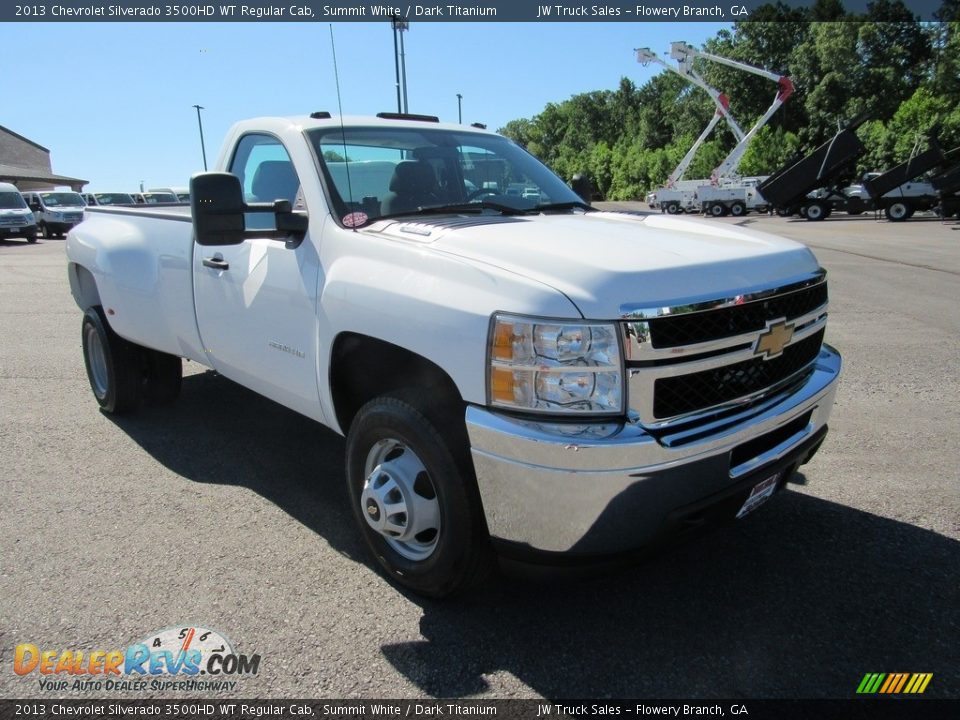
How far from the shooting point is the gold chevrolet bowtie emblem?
2.51 meters

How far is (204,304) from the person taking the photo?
3857 mm

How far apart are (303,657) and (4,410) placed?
14.0 ft

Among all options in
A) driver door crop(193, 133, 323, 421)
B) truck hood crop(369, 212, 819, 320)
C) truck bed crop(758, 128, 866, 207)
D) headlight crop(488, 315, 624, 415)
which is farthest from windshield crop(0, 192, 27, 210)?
truck bed crop(758, 128, 866, 207)

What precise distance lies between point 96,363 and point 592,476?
15.2 ft

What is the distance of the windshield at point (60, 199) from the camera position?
28650 millimetres

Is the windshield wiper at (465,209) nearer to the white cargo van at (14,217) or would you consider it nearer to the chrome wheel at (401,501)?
the chrome wheel at (401,501)

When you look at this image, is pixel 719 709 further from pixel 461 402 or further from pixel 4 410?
pixel 4 410

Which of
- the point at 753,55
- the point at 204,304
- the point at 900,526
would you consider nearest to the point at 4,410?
the point at 204,304

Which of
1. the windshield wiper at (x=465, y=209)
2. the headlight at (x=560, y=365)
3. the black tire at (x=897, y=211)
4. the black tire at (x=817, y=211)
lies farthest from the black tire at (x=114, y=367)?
the black tire at (x=817, y=211)

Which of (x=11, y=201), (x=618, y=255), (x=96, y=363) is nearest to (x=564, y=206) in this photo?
(x=618, y=255)

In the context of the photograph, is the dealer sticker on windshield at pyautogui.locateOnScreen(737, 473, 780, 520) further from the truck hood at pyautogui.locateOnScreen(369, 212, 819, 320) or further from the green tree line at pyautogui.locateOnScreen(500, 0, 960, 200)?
the green tree line at pyautogui.locateOnScreen(500, 0, 960, 200)

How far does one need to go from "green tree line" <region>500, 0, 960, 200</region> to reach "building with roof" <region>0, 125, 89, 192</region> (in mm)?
43120

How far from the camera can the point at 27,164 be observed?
70.3 m

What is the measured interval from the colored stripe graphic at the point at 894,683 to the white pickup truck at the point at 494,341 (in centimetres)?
69
